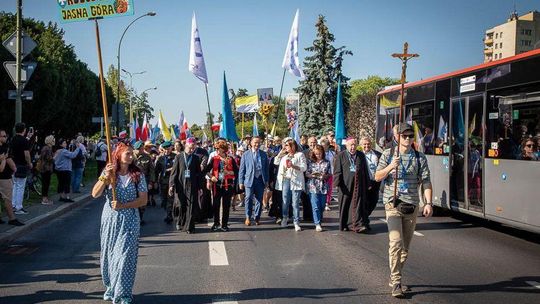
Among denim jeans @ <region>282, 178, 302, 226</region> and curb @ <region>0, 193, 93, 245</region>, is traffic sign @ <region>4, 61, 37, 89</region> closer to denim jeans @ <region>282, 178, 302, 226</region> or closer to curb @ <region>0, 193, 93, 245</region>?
curb @ <region>0, 193, 93, 245</region>

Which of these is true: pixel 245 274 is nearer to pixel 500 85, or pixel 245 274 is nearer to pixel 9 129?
pixel 500 85

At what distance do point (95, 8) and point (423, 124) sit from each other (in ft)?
30.9

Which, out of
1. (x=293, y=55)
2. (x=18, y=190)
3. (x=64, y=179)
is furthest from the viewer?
(x=293, y=55)

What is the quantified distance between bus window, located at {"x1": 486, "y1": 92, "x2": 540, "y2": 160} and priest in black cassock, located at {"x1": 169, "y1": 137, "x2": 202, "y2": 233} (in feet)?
18.5

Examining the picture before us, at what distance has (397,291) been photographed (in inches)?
238

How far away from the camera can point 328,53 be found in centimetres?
5181

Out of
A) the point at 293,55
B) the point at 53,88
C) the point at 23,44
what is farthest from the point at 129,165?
the point at 53,88

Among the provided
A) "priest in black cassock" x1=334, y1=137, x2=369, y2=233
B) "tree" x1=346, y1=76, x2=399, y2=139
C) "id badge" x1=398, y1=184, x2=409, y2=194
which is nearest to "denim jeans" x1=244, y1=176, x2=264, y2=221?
"priest in black cassock" x1=334, y1=137, x2=369, y2=233

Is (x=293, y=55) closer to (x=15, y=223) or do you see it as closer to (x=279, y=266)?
(x=15, y=223)

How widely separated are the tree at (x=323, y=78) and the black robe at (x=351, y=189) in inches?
1597

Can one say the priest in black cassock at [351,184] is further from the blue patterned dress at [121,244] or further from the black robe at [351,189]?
the blue patterned dress at [121,244]

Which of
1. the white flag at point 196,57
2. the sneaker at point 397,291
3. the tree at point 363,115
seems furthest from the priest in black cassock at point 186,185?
the tree at point 363,115

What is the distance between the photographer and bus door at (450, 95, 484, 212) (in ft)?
35.0

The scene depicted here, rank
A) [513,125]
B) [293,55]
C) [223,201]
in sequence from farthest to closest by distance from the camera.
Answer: [293,55], [223,201], [513,125]
